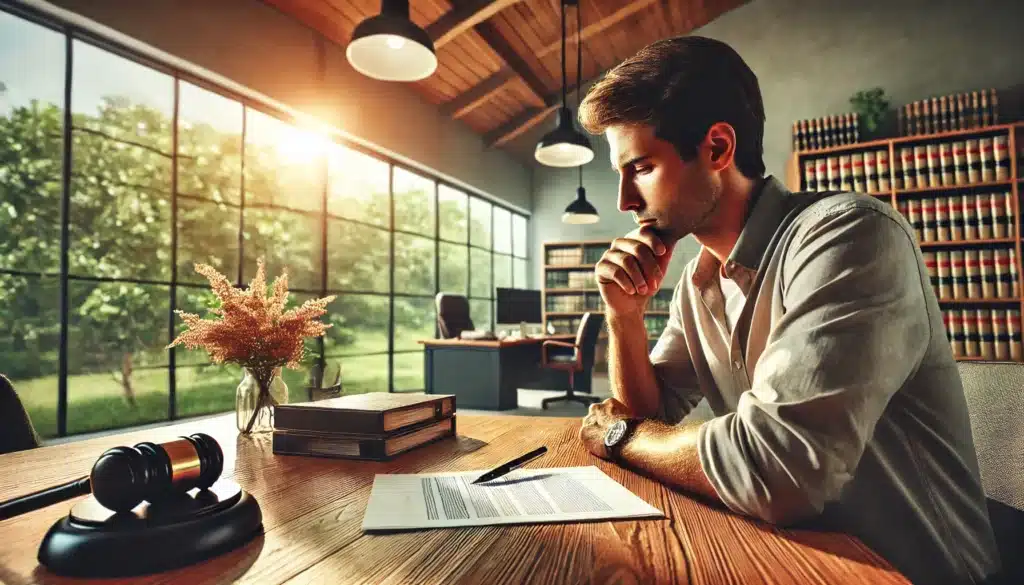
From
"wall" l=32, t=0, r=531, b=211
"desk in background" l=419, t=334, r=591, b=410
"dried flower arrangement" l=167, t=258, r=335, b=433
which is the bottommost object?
"desk in background" l=419, t=334, r=591, b=410

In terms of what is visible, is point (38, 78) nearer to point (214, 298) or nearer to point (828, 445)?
point (214, 298)

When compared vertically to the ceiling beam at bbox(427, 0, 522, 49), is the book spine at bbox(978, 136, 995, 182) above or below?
below

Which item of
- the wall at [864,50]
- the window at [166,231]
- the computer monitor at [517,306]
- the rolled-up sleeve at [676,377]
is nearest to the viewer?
the rolled-up sleeve at [676,377]

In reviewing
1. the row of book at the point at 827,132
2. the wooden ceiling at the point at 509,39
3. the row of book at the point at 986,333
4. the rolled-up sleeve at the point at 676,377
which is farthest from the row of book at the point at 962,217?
the rolled-up sleeve at the point at 676,377

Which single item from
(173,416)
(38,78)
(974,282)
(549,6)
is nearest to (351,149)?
(549,6)

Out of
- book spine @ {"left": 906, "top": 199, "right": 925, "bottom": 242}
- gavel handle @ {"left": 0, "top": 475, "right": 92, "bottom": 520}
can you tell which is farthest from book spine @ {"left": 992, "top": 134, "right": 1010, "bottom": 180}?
gavel handle @ {"left": 0, "top": 475, "right": 92, "bottom": 520}

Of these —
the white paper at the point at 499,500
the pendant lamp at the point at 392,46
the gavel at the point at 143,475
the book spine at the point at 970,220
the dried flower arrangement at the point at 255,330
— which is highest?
the pendant lamp at the point at 392,46

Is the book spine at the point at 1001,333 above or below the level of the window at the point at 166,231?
below

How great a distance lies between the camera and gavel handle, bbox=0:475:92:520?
1.99 feet

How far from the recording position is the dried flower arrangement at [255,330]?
1.19 metres

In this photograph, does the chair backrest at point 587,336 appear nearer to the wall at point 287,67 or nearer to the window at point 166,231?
the window at point 166,231

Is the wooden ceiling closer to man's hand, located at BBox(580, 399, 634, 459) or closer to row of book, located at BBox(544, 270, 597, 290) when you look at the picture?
row of book, located at BBox(544, 270, 597, 290)

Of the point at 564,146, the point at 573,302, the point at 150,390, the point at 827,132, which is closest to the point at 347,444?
the point at 564,146

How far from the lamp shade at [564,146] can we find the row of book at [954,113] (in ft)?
10.7
